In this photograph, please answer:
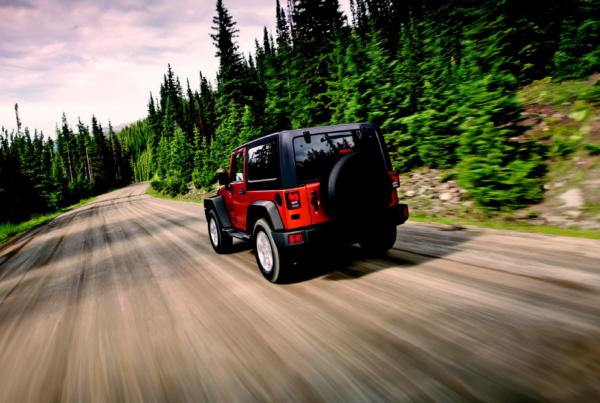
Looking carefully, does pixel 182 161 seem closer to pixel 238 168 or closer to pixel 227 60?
pixel 227 60

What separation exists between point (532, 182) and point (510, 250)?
2432mm

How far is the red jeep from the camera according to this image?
3.98m

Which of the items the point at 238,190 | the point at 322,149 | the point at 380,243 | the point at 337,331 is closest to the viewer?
the point at 337,331

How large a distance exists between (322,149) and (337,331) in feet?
7.60

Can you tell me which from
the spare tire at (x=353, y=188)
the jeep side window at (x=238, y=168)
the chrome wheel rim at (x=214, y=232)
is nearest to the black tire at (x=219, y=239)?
the chrome wheel rim at (x=214, y=232)

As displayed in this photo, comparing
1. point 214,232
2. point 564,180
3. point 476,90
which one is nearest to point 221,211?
point 214,232

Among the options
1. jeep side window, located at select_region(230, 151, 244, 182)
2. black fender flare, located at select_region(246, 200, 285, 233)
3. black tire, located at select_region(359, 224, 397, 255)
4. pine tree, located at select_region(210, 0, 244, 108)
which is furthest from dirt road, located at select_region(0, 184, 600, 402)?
pine tree, located at select_region(210, 0, 244, 108)

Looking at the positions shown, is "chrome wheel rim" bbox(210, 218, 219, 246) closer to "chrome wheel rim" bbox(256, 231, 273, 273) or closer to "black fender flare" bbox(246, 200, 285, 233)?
"black fender flare" bbox(246, 200, 285, 233)

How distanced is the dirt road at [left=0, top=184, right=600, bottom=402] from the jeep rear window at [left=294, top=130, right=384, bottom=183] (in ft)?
5.05

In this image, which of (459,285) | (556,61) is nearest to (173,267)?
(459,285)

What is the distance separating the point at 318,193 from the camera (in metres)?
4.07

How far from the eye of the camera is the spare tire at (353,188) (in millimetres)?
3931

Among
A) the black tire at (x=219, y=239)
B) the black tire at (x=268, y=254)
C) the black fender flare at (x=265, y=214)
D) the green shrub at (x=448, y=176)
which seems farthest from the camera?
the green shrub at (x=448, y=176)

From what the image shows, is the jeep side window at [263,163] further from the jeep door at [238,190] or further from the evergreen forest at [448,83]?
the evergreen forest at [448,83]
